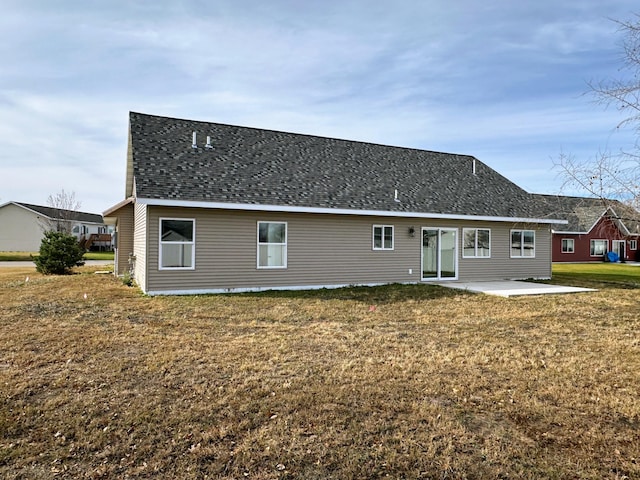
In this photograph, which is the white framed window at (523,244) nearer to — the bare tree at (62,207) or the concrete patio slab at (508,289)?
the concrete patio slab at (508,289)

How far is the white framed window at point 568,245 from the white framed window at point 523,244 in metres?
17.6

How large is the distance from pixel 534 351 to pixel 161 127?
1303 cm

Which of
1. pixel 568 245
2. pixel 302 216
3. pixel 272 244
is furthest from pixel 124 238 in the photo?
pixel 568 245

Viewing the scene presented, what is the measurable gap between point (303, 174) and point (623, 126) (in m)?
10.1

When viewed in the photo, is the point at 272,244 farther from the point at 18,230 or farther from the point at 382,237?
the point at 18,230

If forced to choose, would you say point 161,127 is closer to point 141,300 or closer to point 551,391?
point 141,300

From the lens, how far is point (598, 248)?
33062 millimetres

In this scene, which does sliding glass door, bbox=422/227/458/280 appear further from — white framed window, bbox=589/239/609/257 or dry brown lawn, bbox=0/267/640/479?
white framed window, bbox=589/239/609/257

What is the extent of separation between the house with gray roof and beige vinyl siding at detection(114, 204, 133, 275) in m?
0.05

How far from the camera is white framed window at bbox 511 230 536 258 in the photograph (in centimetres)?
1664

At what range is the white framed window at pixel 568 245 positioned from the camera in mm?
31578

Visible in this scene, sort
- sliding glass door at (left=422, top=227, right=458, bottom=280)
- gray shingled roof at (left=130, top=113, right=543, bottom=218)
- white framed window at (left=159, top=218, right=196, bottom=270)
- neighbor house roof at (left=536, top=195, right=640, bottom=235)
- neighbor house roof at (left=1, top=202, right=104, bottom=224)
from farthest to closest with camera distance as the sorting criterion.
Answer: neighbor house roof at (left=1, top=202, right=104, bottom=224), sliding glass door at (left=422, top=227, right=458, bottom=280), gray shingled roof at (left=130, top=113, right=543, bottom=218), white framed window at (left=159, top=218, right=196, bottom=270), neighbor house roof at (left=536, top=195, right=640, bottom=235)

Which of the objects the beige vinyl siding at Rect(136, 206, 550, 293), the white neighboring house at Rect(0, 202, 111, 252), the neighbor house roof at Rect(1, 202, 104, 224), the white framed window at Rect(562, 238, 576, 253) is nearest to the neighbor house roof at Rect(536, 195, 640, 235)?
the white framed window at Rect(562, 238, 576, 253)

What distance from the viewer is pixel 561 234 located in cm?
3125
